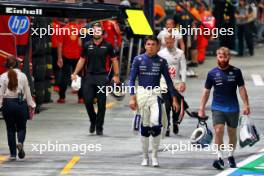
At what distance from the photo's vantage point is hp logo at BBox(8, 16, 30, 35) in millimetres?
20766

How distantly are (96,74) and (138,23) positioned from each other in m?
3.37

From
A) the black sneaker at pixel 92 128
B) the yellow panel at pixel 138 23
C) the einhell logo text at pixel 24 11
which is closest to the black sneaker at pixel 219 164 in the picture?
the yellow panel at pixel 138 23

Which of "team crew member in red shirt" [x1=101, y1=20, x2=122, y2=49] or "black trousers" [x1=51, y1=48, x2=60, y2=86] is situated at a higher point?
"team crew member in red shirt" [x1=101, y1=20, x2=122, y2=49]

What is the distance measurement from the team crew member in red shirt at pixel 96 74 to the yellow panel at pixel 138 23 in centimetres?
270

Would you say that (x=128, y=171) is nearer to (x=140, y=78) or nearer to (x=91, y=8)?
(x=140, y=78)

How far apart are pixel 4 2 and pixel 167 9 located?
2019cm

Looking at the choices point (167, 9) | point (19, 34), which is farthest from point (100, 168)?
point (167, 9)

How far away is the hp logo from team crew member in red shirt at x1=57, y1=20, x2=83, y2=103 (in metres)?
3.43

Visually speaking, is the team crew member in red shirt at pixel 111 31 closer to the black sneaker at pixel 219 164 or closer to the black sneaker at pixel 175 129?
the black sneaker at pixel 175 129

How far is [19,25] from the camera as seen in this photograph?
2083 cm

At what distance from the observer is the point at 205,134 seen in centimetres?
1623

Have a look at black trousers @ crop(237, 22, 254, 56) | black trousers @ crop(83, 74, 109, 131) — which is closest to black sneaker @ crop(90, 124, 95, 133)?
black trousers @ crop(83, 74, 109, 131)

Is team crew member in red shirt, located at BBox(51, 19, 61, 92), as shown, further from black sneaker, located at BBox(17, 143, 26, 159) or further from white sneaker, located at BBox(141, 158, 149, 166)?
white sneaker, located at BBox(141, 158, 149, 166)

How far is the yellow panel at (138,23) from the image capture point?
52.7ft
